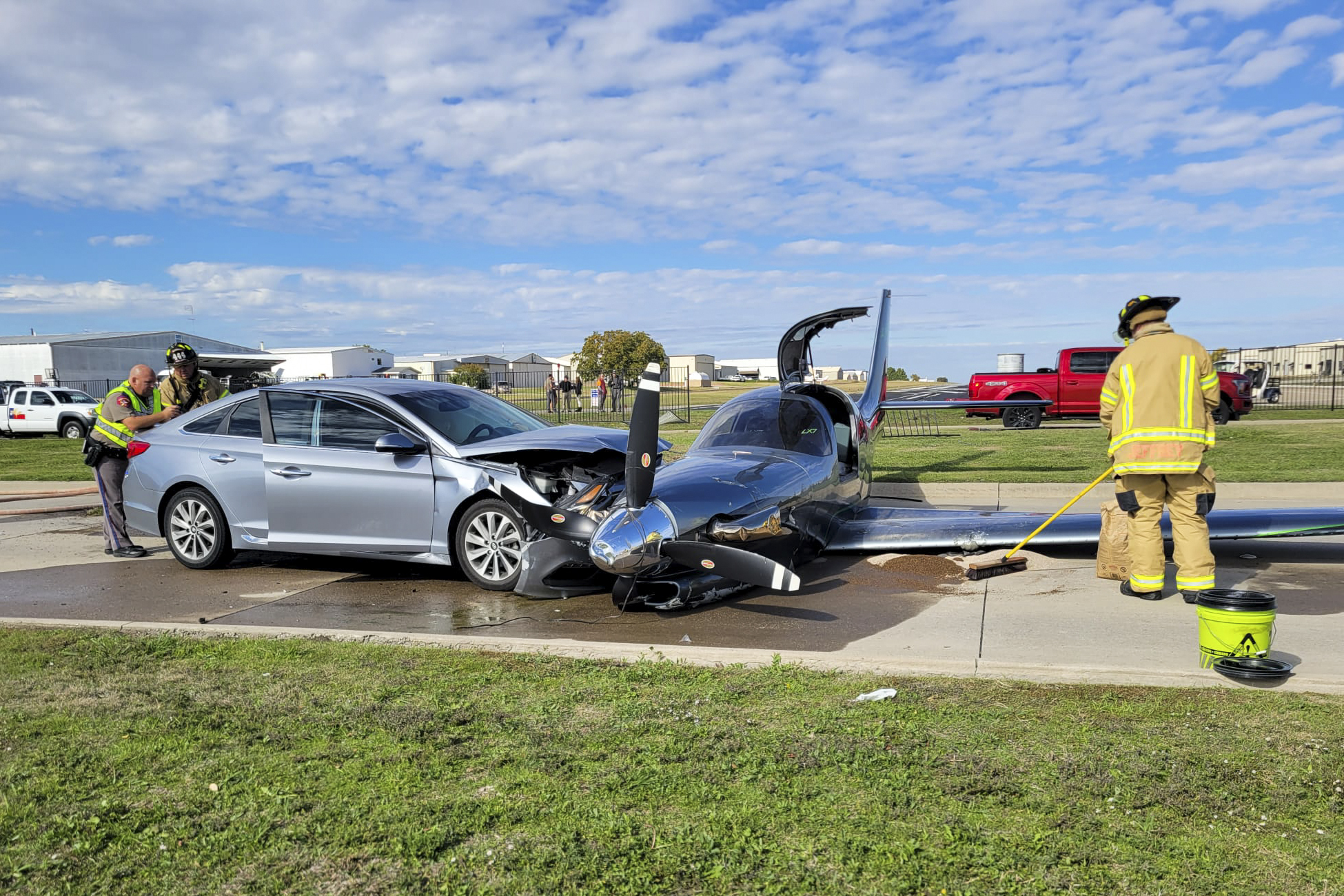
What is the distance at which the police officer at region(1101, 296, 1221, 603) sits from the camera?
251 inches

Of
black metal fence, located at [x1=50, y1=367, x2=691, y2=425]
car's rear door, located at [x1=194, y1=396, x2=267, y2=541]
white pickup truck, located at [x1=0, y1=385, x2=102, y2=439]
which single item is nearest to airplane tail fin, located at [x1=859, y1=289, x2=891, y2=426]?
car's rear door, located at [x1=194, y1=396, x2=267, y2=541]

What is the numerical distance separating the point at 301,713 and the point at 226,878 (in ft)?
5.12

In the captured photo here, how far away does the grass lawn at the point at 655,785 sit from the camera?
9.81 ft

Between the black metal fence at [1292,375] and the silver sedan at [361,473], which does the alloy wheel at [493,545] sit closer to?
the silver sedan at [361,473]

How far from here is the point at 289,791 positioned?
11.8 ft

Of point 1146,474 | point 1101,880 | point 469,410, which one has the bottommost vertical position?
point 1101,880

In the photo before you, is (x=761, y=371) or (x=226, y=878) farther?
(x=761, y=371)

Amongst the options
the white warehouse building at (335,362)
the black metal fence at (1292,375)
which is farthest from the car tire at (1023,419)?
the white warehouse building at (335,362)

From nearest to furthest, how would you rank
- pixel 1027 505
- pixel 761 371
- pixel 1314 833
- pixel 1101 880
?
pixel 1101 880 → pixel 1314 833 → pixel 1027 505 → pixel 761 371

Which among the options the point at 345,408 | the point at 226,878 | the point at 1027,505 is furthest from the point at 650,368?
the point at 1027,505

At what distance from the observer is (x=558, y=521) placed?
6.73 meters

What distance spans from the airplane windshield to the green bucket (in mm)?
4144

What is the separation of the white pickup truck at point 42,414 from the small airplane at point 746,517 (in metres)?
28.4

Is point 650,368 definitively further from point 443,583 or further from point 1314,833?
point 1314,833
